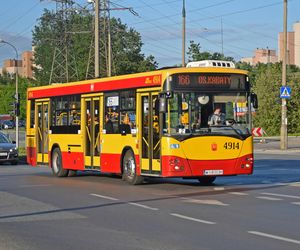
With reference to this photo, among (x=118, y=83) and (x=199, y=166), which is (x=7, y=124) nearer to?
(x=118, y=83)

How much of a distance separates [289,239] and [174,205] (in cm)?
475

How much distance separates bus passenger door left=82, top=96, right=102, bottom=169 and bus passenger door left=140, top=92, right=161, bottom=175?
8.91ft

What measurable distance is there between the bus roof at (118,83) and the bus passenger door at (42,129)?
373 mm

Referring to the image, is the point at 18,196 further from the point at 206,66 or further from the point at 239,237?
the point at 239,237

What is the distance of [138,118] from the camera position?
768 inches

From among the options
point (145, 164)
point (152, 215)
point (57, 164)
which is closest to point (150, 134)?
point (145, 164)

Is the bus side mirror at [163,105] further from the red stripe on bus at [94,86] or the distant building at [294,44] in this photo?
the distant building at [294,44]

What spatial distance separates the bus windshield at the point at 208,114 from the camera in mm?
18141

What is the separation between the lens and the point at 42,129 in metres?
25.5

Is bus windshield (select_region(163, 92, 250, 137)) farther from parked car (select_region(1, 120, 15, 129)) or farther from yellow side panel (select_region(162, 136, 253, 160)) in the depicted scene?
parked car (select_region(1, 120, 15, 129))

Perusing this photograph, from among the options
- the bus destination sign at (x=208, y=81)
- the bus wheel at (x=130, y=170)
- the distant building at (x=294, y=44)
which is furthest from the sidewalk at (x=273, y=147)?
the distant building at (x=294, y=44)

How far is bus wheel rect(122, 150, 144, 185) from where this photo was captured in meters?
19.8

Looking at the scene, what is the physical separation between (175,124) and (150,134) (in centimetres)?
106

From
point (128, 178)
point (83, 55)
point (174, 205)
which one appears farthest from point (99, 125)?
point (83, 55)
